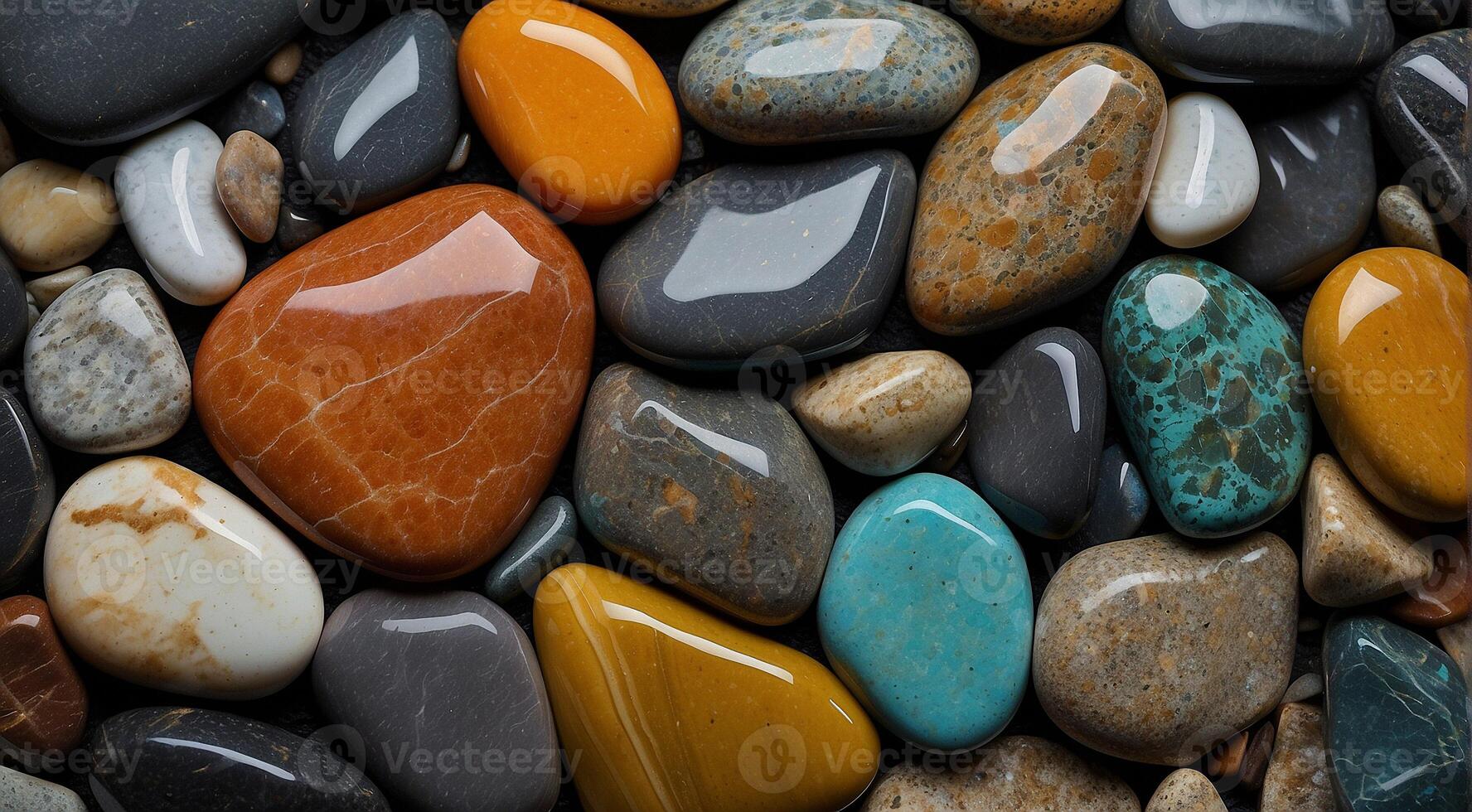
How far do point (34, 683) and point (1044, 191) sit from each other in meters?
1.49

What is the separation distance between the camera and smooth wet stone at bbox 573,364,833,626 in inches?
52.5

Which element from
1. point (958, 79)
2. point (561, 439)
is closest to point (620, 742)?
point (561, 439)

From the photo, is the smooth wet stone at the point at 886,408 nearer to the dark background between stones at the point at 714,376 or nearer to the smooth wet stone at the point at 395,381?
the dark background between stones at the point at 714,376

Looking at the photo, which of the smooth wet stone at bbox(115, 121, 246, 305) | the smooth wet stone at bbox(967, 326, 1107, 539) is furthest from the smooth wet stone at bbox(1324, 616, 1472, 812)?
the smooth wet stone at bbox(115, 121, 246, 305)

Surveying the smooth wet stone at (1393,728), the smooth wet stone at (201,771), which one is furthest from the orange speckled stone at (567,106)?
the smooth wet stone at (1393,728)

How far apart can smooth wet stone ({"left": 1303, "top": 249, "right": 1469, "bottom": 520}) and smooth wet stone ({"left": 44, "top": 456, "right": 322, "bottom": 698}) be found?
145cm

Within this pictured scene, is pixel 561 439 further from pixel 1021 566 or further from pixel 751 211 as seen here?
pixel 1021 566

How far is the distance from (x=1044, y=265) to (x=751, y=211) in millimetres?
405

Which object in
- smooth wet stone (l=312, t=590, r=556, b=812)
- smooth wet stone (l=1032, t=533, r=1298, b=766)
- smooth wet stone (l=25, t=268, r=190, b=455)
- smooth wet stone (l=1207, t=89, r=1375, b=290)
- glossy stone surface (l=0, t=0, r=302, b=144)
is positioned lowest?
smooth wet stone (l=1032, t=533, r=1298, b=766)

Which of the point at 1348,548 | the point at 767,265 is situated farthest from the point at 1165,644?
the point at 767,265

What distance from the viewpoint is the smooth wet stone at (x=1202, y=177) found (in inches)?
52.3

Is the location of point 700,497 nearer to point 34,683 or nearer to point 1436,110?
point 34,683

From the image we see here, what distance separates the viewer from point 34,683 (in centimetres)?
129

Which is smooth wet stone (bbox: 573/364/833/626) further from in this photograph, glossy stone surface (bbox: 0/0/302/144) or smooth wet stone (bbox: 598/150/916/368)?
glossy stone surface (bbox: 0/0/302/144)
